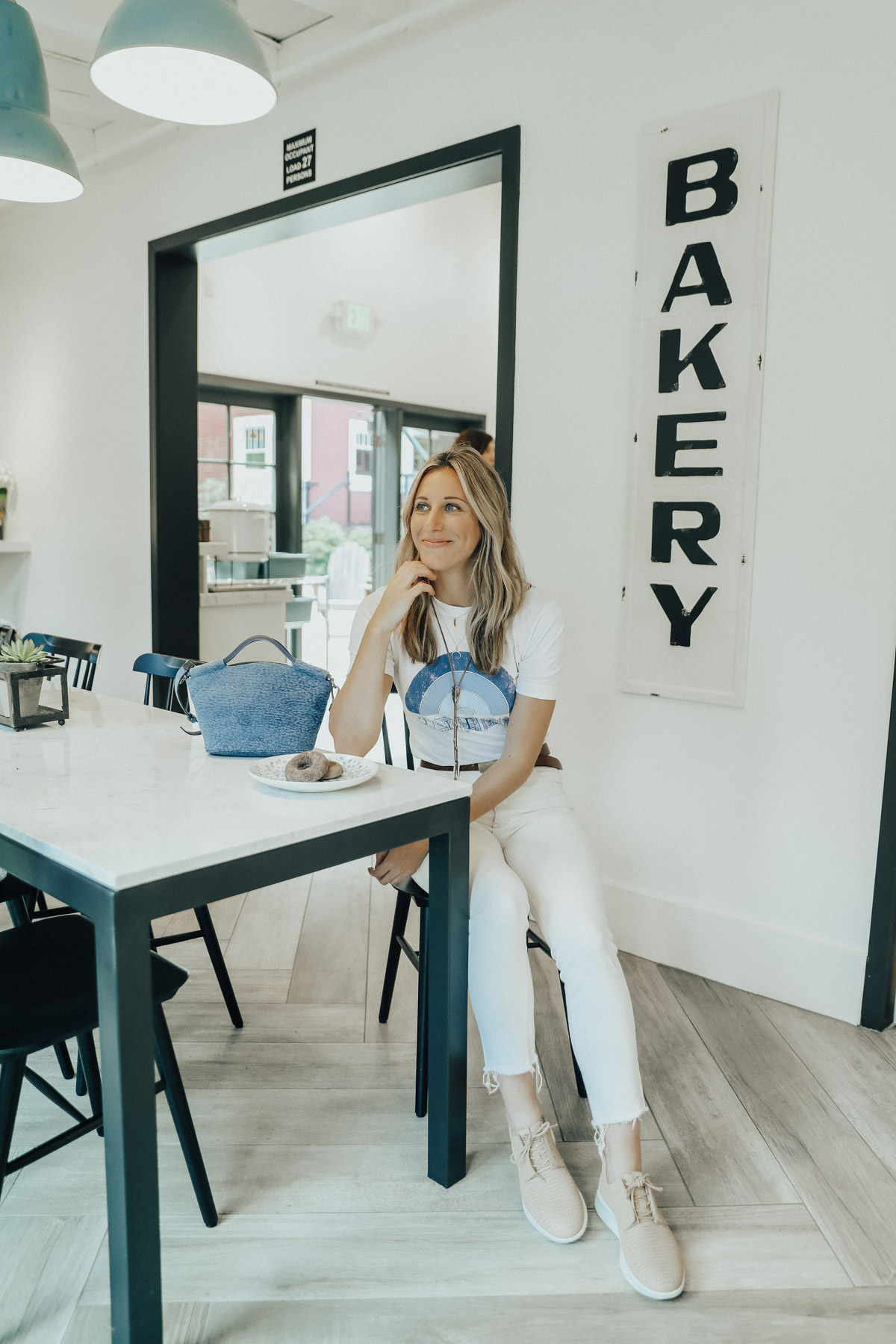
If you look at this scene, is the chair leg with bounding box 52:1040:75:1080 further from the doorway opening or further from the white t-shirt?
the doorway opening

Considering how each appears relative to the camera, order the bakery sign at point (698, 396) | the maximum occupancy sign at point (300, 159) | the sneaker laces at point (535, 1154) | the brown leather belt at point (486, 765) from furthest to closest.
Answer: the maximum occupancy sign at point (300, 159)
the bakery sign at point (698, 396)
the brown leather belt at point (486, 765)
the sneaker laces at point (535, 1154)

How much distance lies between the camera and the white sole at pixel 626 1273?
138 centimetres

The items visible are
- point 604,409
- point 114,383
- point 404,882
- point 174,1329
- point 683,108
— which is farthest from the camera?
point 114,383

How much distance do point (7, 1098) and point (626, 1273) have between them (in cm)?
93

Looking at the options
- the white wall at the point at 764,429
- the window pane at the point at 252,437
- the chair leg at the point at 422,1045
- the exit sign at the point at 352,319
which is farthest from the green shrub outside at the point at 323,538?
the chair leg at the point at 422,1045

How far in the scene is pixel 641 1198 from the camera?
1.47 m

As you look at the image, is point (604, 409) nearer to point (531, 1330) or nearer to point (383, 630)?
point (383, 630)

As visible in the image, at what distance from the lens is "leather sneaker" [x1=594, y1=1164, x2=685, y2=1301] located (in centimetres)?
139

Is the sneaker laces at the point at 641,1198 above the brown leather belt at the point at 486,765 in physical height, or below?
below

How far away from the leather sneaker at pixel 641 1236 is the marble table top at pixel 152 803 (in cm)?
66

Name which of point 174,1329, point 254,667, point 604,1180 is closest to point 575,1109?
point 604,1180

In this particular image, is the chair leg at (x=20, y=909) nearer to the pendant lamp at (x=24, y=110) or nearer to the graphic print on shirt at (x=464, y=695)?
the graphic print on shirt at (x=464, y=695)

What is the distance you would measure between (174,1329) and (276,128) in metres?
3.52

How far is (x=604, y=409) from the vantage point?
101 inches
